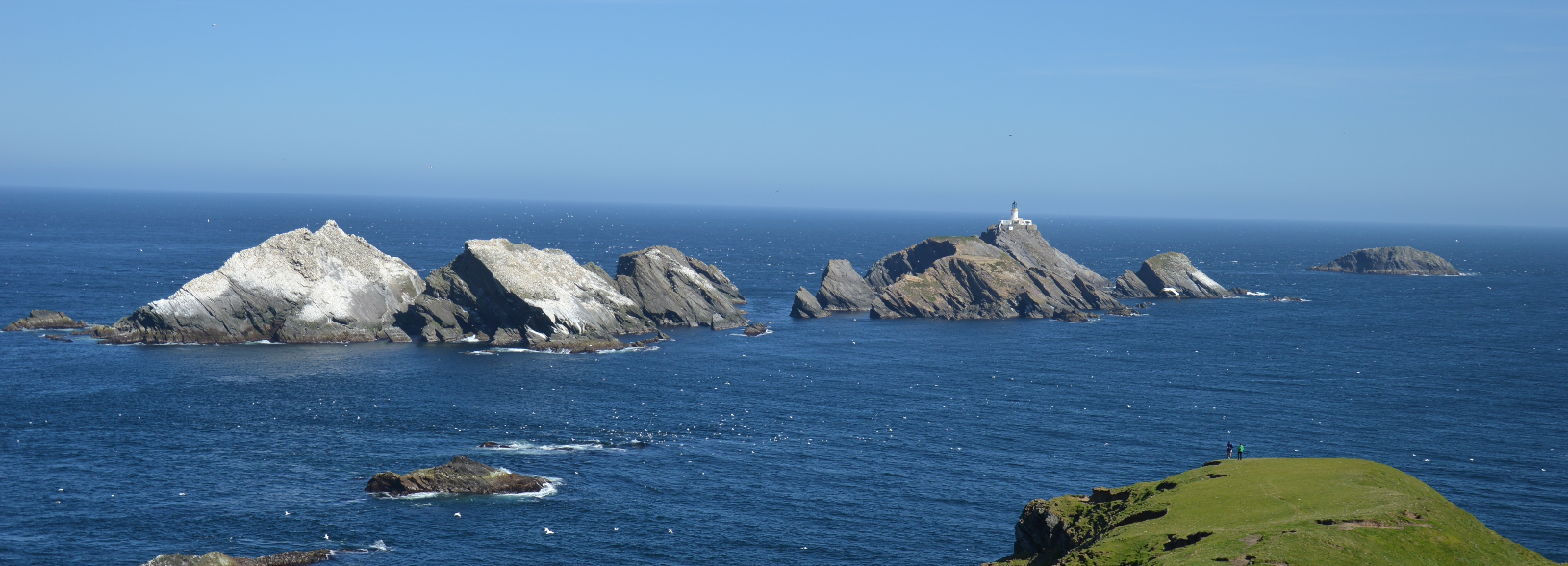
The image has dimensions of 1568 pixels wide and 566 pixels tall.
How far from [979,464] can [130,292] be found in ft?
418

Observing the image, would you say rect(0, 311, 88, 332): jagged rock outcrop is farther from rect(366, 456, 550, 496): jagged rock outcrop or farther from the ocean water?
rect(366, 456, 550, 496): jagged rock outcrop

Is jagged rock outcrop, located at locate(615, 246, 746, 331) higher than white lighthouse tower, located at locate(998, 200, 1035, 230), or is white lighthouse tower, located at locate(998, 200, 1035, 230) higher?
white lighthouse tower, located at locate(998, 200, 1035, 230)

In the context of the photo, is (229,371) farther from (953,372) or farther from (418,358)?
(953,372)

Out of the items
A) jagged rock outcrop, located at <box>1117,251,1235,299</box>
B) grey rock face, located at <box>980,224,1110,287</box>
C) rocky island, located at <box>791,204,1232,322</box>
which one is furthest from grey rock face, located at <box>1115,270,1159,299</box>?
grey rock face, located at <box>980,224,1110,287</box>

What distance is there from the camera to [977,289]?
515 ft

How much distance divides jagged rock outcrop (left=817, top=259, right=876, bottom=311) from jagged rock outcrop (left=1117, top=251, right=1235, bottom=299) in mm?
47734

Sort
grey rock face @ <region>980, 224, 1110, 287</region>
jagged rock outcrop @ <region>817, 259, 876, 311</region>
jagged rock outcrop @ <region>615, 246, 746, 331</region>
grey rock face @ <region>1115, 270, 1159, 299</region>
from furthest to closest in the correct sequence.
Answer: grey rock face @ <region>1115, 270, 1159, 299</region>, grey rock face @ <region>980, 224, 1110, 287</region>, jagged rock outcrop @ <region>817, 259, 876, 311</region>, jagged rock outcrop @ <region>615, 246, 746, 331</region>

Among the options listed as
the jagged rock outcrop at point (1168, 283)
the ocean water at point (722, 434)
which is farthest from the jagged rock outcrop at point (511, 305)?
the jagged rock outcrop at point (1168, 283)

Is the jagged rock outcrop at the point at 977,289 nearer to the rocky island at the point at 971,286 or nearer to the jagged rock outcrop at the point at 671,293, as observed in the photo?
the rocky island at the point at 971,286

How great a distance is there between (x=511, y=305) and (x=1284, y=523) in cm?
9424

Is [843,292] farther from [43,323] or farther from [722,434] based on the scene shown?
[43,323]

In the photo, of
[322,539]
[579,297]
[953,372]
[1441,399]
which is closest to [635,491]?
[322,539]

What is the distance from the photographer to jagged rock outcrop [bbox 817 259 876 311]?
15562cm

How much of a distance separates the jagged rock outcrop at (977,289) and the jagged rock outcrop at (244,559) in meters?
105
